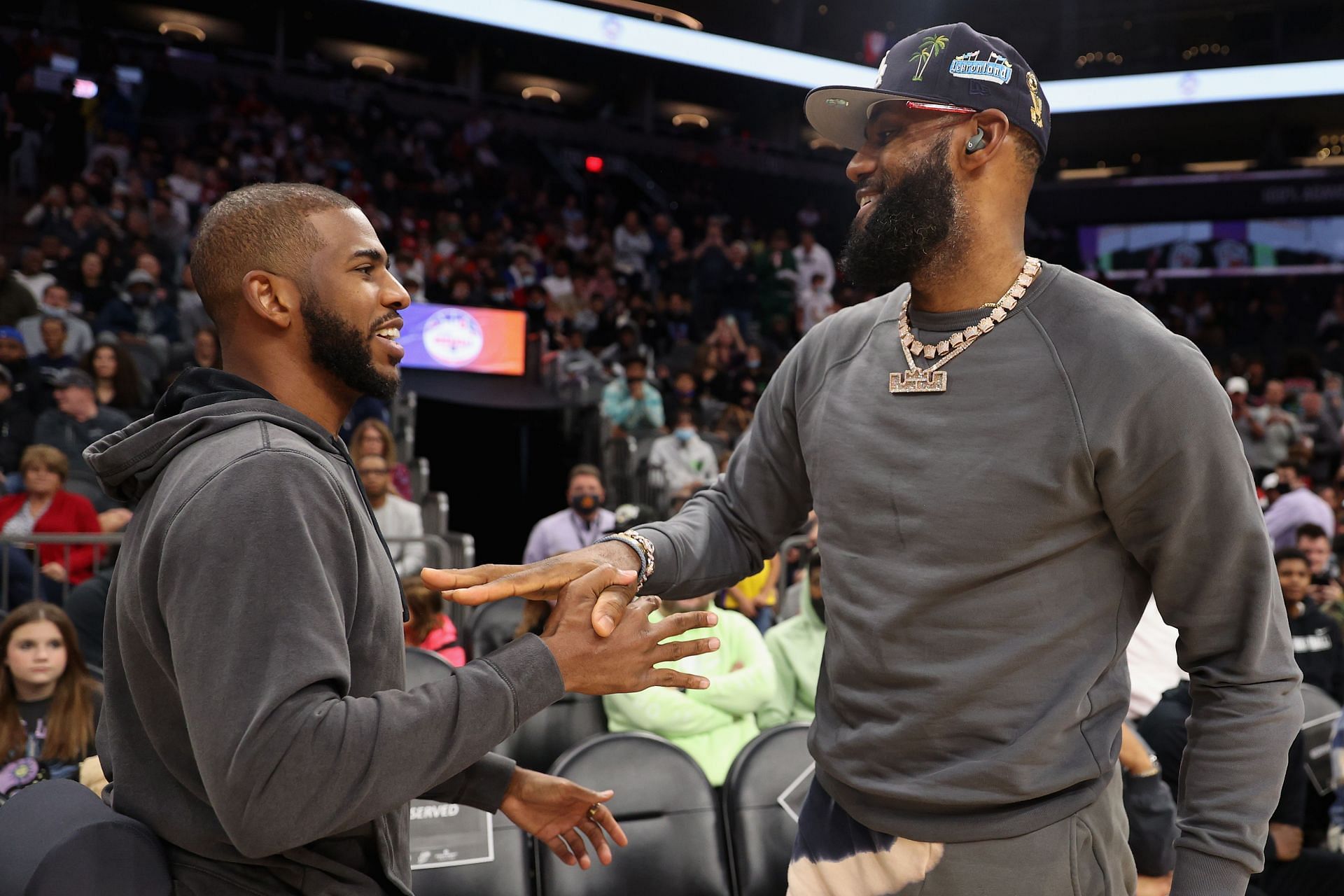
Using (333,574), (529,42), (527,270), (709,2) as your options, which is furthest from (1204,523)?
(709,2)

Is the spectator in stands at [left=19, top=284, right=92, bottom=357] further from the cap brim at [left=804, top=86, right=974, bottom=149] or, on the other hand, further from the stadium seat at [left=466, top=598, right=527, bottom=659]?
the cap brim at [left=804, top=86, right=974, bottom=149]

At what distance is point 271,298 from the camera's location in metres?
1.88

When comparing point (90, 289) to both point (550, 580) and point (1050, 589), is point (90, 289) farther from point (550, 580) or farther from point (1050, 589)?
point (1050, 589)

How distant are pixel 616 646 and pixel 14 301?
10.0 metres

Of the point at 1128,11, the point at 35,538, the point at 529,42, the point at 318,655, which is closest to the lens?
the point at 318,655

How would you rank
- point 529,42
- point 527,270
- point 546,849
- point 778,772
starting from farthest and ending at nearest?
1. point 529,42
2. point 527,270
3. point 778,772
4. point 546,849

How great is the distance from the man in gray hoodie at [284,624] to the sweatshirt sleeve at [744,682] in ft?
10.1

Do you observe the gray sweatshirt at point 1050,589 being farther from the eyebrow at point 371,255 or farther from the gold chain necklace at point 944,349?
the eyebrow at point 371,255

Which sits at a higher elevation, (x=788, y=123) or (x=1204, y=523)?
(x=788, y=123)

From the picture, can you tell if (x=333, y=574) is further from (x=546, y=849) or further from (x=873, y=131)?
(x=546, y=849)

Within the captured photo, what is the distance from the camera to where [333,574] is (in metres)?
1.67

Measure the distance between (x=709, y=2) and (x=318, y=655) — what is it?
2477 cm

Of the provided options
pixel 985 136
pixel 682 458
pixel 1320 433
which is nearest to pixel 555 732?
pixel 985 136

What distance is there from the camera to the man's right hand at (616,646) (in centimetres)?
182
